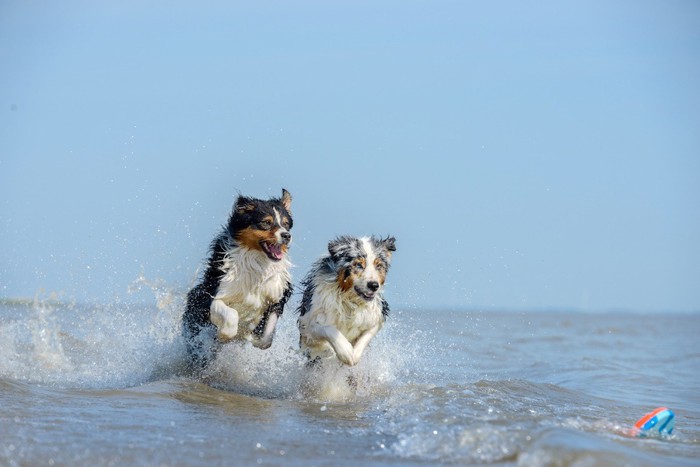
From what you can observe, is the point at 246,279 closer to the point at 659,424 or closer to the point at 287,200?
the point at 287,200

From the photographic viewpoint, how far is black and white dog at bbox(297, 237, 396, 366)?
8.33 m

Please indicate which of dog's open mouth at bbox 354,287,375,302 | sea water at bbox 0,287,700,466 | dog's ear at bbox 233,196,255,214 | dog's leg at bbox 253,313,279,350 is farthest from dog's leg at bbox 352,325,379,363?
dog's ear at bbox 233,196,255,214

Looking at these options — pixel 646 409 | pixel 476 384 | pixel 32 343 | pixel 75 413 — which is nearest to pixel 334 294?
pixel 476 384

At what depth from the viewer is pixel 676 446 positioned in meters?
6.28

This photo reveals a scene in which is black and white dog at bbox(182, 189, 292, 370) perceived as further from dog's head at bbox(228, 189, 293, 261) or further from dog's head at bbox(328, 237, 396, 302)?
dog's head at bbox(328, 237, 396, 302)

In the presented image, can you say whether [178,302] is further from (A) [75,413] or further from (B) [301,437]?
(B) [301,437]

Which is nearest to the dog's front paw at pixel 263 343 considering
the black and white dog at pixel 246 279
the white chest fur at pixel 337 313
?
the black and white dog at pixel 246 279

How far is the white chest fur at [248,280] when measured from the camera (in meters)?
8.82

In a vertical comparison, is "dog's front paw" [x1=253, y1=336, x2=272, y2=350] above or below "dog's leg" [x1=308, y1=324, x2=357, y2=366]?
below

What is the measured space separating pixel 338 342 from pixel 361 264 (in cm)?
81

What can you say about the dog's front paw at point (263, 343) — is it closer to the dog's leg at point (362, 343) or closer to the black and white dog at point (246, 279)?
the black and white dog at point (246, 279)

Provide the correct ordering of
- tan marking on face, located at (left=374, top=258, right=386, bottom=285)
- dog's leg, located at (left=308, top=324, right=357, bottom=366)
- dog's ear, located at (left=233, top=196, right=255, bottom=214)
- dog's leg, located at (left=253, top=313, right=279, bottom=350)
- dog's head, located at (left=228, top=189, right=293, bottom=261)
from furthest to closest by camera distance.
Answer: dog's leg, located at (left=253, top=313, right=279, bottom=350) < dog's ear, located at (left=233, top=196, right=255, bottom=214) < dog's head, located at (left=228, top=189, right=293, bottom=261) < tan marking on face, located at (left=374, top=258, right=386, bottom=285) < dog's leg, located at (left=308, top=324, right=357, bottom=366)

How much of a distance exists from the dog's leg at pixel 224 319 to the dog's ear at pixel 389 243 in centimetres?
168

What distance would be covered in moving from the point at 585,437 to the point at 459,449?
3.13ft
